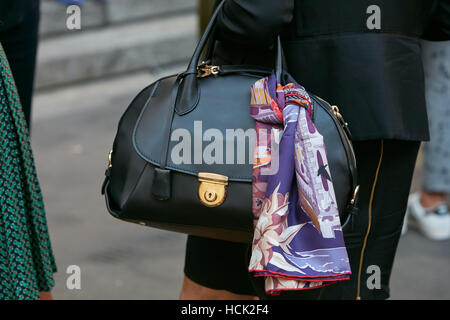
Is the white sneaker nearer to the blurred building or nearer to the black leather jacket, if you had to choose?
the black leather jacket

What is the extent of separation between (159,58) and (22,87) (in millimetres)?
3844

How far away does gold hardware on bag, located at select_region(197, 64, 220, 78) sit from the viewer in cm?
189

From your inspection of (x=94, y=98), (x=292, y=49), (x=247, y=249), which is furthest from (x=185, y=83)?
(x=94, y=98)

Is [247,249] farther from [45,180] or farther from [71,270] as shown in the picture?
[45,180]

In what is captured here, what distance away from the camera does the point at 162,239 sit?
379 cm

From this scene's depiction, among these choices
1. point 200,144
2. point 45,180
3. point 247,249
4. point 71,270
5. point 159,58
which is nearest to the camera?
point 200,144

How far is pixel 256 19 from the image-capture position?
177 centimetres

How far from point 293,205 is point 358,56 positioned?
454mm

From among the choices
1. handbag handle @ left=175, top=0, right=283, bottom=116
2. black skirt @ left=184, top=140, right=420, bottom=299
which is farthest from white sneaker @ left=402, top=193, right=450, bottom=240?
handbag handle @ left=175, top=0, right=283, bottom=116

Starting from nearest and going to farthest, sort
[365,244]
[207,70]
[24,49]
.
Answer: [207,70], [365,244], [24,49]

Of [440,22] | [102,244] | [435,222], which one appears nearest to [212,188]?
[440,22]

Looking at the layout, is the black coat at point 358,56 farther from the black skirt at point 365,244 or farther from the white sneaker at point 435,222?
the white sneaker at point 435,222

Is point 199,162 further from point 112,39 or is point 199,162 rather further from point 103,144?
point 112,39

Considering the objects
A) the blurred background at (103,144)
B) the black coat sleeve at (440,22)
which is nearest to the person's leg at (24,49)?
the blurred background at (103,144)
